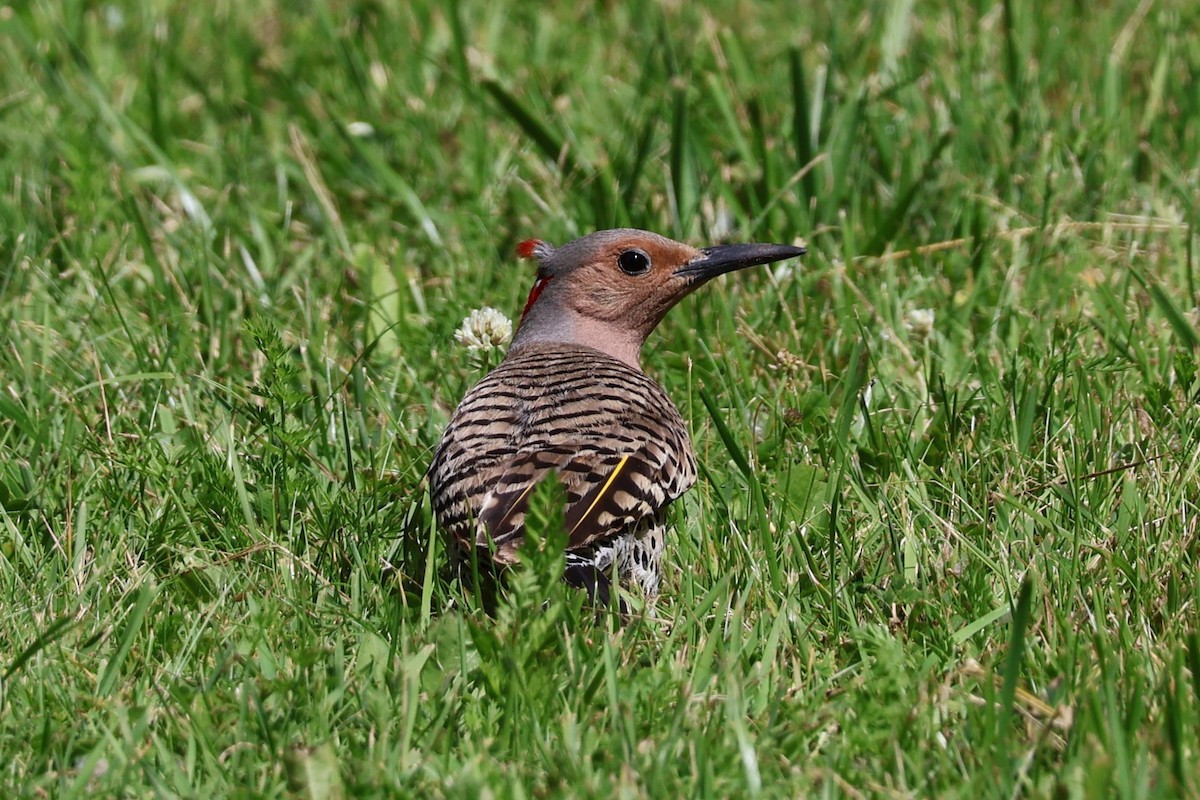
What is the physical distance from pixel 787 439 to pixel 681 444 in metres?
0.48

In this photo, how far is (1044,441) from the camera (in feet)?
13.4

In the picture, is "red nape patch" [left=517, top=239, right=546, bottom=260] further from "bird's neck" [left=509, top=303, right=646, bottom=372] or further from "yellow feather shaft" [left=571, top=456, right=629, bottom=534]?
"yellow feather shaft" [left=571, top=456, right=629, bottom=534]

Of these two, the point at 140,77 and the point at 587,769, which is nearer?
the point at 587,769

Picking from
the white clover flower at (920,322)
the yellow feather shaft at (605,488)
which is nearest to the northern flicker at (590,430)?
the yellow feather shaft at (605,488)

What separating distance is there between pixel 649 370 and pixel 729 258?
0.61 meters

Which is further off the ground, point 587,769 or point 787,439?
point 587,769

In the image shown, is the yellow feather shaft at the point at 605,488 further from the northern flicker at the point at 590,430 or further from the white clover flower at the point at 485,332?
the white clover flower at the point at 485,332

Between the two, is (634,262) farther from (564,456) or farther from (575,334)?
(564,456)

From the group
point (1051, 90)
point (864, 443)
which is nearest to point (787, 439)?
point (864, 443)

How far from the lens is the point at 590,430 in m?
3.78

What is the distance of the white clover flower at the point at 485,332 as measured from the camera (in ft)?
14.8

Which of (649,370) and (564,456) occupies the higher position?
(564,456)

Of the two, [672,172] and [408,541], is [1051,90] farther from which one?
[408,541]

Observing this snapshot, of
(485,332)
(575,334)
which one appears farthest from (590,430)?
(575,334)
